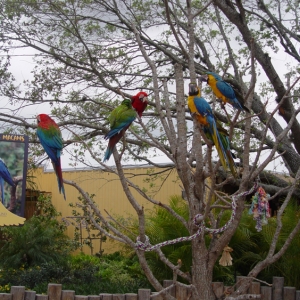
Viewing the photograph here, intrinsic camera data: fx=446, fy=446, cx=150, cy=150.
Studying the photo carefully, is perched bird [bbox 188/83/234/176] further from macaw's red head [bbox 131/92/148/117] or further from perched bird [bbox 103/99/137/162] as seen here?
macaw's red head [bbox 131/92/148/117]

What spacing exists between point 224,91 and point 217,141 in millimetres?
616

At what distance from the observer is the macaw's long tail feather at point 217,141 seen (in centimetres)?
246

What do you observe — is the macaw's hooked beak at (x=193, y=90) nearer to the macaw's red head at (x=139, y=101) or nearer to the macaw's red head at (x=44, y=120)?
the macaw's red head at (x=139, y=101)

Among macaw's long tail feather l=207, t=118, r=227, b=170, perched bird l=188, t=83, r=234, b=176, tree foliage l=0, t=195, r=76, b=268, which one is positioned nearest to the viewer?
macaw's long tail feather l=207, t=118, r=227, b=170

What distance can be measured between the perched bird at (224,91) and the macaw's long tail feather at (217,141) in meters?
0.31

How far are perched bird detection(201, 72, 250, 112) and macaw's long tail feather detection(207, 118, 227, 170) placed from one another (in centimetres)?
31

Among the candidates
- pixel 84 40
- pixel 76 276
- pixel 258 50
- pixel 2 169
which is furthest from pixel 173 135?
pixel 84 40

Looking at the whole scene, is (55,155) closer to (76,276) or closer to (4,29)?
(76,276)

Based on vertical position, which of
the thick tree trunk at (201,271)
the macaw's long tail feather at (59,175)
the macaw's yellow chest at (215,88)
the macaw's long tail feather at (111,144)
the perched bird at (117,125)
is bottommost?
Answer: the thick tree trunk at (201,271)

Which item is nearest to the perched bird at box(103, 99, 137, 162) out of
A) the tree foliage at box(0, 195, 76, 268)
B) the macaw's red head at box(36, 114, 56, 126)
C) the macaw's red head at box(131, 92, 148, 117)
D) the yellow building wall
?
the macaw's red head at box(131, 92, 148, 117)

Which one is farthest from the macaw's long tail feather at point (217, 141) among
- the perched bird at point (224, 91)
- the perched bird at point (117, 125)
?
the perched bird at point (117, 125)

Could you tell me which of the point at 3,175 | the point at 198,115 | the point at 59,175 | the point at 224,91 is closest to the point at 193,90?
the point at 198,115

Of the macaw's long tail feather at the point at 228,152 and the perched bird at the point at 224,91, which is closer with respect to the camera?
the macaw's long tail feather at the point at 228,152

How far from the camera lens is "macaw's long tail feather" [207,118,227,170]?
2.46 metres
